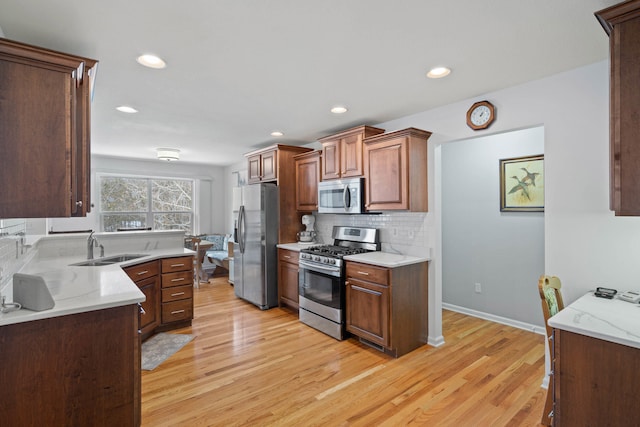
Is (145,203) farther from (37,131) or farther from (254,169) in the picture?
(37,131)

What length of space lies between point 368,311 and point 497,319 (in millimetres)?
1804

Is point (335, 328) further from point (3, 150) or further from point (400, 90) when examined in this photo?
point (3, 150)

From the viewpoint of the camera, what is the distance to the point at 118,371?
1722 millimetres

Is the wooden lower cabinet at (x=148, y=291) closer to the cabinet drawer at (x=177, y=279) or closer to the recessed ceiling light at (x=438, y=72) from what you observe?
the cabinet drawer at (x=177, y=279)

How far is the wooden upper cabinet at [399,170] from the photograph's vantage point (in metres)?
3.12

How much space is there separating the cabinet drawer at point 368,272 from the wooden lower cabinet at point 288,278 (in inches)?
43.2

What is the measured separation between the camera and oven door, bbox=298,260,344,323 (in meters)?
3.40

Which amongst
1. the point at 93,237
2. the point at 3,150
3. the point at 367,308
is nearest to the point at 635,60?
the point at 367,308

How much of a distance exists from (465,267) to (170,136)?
4.39m

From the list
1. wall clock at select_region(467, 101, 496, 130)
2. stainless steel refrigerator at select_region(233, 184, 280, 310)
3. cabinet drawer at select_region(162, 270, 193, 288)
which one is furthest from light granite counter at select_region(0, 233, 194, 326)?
wall clock at select_region(467, 101, 496, 130)

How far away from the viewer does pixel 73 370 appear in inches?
62.7

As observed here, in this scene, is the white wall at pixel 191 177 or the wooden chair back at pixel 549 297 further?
the white wall at pixel 191 177

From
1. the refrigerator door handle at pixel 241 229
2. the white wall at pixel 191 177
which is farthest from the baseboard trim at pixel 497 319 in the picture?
the white wall at pixel 191 177

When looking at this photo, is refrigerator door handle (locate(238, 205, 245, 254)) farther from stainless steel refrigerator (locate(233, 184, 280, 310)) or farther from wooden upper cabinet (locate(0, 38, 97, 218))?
wooden upper cabinet (locate(0, 38, 97, 218))
